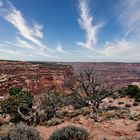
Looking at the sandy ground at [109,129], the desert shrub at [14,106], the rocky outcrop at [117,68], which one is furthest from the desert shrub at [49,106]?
the rocky outcrop at [117,68]

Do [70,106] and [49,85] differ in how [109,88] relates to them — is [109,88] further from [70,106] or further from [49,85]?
[49,85]

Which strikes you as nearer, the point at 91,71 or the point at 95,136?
the point at 95,136

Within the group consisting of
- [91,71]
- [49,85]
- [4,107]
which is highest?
[91,71]

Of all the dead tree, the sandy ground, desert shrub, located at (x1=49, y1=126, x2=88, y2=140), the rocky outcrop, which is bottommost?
the rocky outcrop

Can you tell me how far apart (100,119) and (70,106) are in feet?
46.2

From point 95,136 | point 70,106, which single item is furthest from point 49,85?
point 95,136

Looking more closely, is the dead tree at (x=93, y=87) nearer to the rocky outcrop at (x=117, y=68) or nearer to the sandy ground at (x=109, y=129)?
the sandy ground at (x=109, y=129)

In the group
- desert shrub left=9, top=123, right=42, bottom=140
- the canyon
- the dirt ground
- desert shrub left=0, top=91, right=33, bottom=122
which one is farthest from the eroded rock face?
desert shrub left=9, top=123, right=42, bottom=140

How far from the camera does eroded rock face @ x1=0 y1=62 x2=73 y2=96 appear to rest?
229 ft

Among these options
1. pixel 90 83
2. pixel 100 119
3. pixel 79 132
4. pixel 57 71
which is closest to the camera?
pixel 79 132

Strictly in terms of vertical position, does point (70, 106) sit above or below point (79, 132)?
below

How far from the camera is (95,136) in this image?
50.7ft

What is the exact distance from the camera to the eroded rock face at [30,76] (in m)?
69.8

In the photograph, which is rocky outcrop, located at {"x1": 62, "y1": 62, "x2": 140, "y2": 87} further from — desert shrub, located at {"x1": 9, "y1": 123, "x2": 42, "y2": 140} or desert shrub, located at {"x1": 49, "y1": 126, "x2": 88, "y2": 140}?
desert shrub, located at {"x1": 9, "y1": 123, "x2": 42, "y2": 140}
